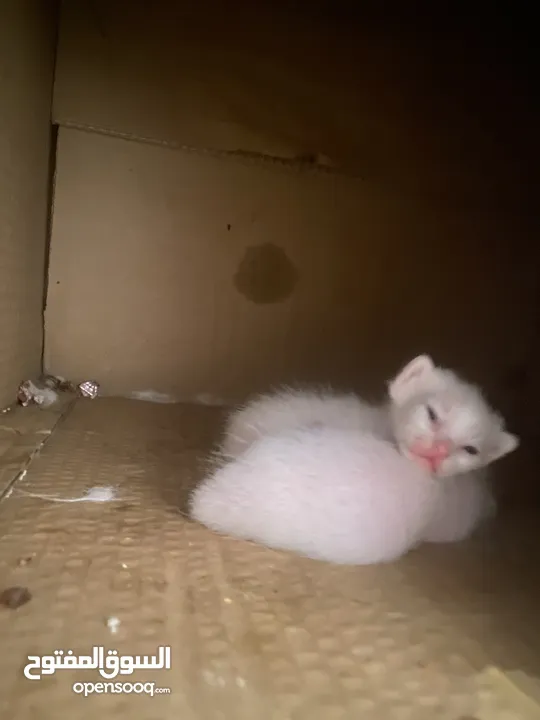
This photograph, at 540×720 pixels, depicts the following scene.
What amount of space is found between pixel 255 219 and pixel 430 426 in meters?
0.77

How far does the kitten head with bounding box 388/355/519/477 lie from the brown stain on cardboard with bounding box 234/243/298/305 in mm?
560

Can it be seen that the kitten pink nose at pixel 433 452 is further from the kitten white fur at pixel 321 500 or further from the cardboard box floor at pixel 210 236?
the cardboard box floor at pixel 210 236

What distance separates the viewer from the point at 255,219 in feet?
5.00

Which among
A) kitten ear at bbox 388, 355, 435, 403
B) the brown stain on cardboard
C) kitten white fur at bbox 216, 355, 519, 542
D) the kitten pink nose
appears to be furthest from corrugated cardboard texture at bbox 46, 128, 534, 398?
the kitten pink nose

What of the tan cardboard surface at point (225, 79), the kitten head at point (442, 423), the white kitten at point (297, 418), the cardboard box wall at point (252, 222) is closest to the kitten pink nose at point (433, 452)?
the kitten head at point (442, 423)

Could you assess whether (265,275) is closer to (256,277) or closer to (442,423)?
(256,277)

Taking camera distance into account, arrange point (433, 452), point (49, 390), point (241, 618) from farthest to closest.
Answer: point (49, 390), point (433, 452), point (241, 618)

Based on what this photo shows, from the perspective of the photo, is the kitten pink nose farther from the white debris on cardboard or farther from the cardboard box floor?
the white debris on cardboard

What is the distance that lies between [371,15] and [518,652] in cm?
135

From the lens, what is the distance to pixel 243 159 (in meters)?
1.51

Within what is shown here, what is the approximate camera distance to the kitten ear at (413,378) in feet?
3.34

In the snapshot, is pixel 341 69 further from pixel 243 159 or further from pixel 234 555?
pixel 234 555

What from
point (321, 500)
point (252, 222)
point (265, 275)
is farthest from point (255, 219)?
point (321, 500)

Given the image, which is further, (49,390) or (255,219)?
(255,219)
